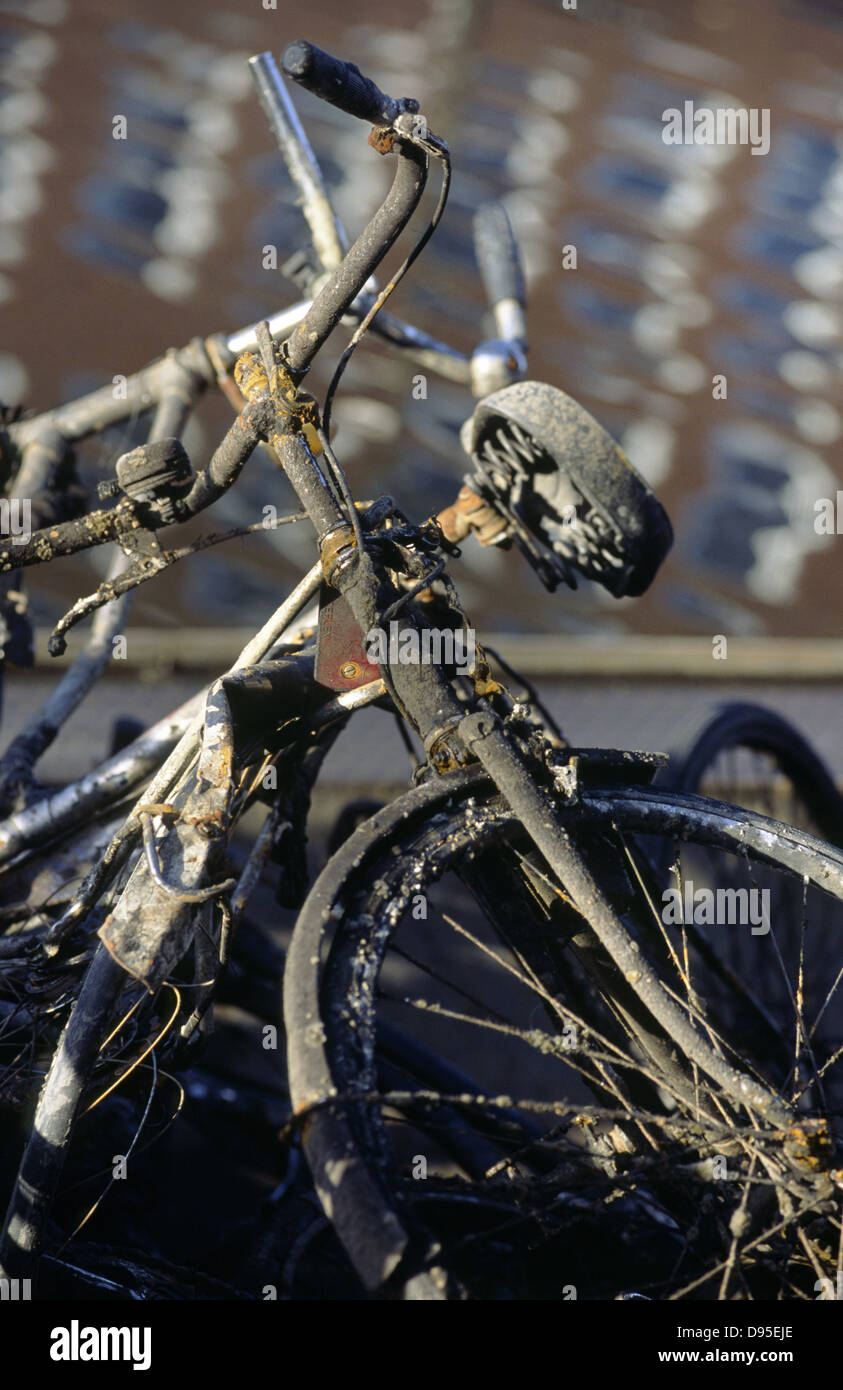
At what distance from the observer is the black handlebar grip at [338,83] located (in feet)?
5.28

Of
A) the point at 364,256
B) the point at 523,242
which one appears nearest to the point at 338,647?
the point at 364,256

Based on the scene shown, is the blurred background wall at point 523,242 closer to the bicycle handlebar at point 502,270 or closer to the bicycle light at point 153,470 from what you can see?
the bicycle handlebar at point 502,270

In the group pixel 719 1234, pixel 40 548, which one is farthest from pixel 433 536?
pixel 719 1234

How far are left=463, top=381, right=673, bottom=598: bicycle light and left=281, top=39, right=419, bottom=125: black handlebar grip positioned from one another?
519 millimetres

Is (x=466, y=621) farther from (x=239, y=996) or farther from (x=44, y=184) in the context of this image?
(x=44, y=184)

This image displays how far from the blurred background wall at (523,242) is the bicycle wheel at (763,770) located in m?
2.02

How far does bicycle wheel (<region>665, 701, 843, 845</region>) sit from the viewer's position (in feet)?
10.1

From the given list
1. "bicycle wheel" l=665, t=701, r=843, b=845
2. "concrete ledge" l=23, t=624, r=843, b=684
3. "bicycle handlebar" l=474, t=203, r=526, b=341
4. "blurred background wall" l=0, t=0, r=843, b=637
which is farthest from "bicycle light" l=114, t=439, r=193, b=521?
"blurred background wall" l=0, t=0, r=843, b=637

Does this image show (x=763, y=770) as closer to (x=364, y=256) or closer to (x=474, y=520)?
(x=474, y=520)

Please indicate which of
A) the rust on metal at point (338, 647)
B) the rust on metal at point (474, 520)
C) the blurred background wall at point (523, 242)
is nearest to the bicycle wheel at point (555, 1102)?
the rust on metal at point (338, 647)

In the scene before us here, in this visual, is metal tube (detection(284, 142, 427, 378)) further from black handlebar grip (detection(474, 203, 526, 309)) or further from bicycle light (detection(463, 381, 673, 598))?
black handlebar grip (detection(474, 203, 526, 309))
